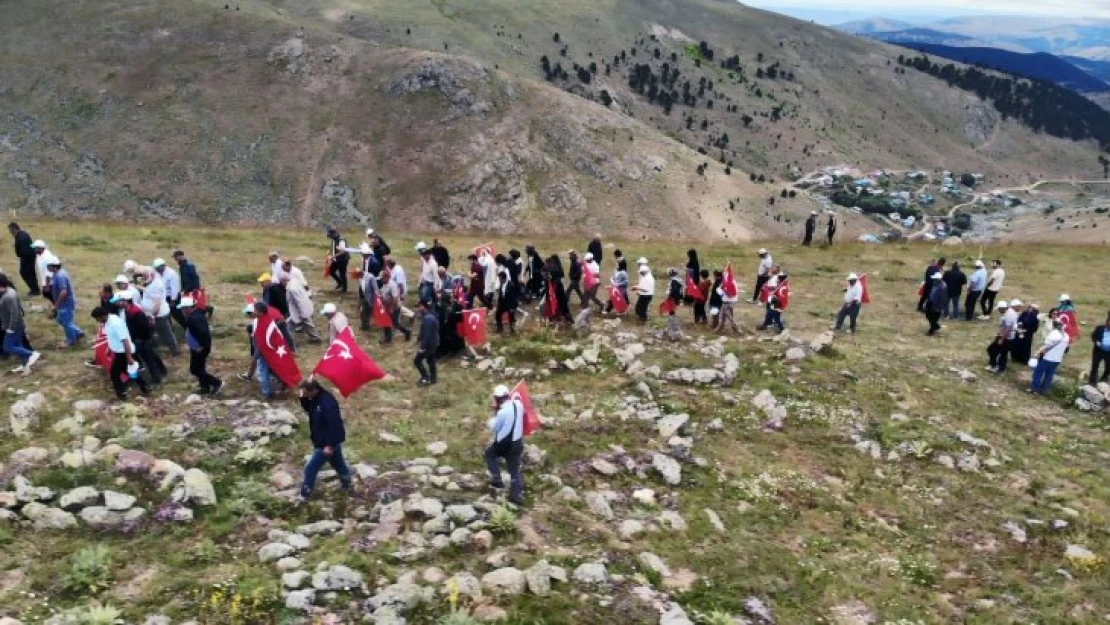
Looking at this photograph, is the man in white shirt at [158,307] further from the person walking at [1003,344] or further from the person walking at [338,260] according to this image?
the person walking at [1003,344]

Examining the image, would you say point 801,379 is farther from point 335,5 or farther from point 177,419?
point 335,5

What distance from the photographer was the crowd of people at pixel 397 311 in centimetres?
1395

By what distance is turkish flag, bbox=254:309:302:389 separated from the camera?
14.3m

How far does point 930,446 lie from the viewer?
1498 centimetres

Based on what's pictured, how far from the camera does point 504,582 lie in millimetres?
9516

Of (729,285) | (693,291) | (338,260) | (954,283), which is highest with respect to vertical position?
(954,283)

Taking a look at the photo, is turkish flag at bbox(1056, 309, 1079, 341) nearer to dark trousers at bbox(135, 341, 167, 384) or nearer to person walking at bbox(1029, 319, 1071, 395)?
person walking at bbox(1029, 319, 1071, 395)

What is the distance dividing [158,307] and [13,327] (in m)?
2.70

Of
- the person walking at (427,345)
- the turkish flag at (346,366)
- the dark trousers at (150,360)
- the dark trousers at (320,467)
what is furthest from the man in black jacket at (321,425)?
the dark trousers at (150,360)

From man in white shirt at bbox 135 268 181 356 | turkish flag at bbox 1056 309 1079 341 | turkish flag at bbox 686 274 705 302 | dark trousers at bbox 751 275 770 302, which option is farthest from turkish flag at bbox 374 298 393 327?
turkish flag at bbox 1056 309 1079 341

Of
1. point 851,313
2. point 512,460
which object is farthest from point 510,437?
point 851,313

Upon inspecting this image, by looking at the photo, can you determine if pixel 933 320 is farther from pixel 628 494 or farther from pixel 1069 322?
pixel 628 494

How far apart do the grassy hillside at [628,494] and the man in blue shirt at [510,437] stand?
1.49 feet

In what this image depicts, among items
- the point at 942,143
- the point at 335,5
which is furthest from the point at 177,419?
the point at 942,143
